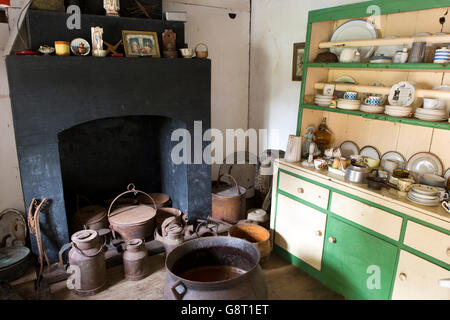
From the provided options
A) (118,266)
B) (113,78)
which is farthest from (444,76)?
(118,266)

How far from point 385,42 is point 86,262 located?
109 inches

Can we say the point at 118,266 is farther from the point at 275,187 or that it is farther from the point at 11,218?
the point at 275,187

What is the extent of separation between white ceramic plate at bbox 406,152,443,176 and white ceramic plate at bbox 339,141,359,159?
45 cm

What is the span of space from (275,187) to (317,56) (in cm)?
121

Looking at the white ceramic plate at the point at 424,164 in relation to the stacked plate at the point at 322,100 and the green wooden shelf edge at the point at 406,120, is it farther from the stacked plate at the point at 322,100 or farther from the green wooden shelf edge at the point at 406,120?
the stacked plate at the point at 322,100

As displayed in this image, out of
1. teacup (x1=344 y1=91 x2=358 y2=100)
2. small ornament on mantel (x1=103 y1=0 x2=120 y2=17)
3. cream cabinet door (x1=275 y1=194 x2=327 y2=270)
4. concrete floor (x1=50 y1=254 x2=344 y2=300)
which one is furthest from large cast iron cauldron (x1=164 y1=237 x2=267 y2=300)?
small ornament on mantel (x1=103 y1=0 x2=120 y2=17)

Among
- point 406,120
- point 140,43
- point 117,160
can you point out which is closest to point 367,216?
point 406,120

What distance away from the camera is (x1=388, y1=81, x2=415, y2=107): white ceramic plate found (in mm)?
2252

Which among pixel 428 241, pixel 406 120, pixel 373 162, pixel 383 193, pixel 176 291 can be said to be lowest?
pixel 176 291

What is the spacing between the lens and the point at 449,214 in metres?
1.88

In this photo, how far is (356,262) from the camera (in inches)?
91.8

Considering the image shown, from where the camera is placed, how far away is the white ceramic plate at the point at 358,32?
2.48 metres

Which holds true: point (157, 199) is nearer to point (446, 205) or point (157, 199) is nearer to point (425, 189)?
point (425, 189)

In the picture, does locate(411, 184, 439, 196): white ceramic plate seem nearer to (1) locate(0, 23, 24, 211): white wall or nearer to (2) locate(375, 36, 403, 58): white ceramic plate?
(2) locate(375, 36, 403, 58): white ceramic plate
